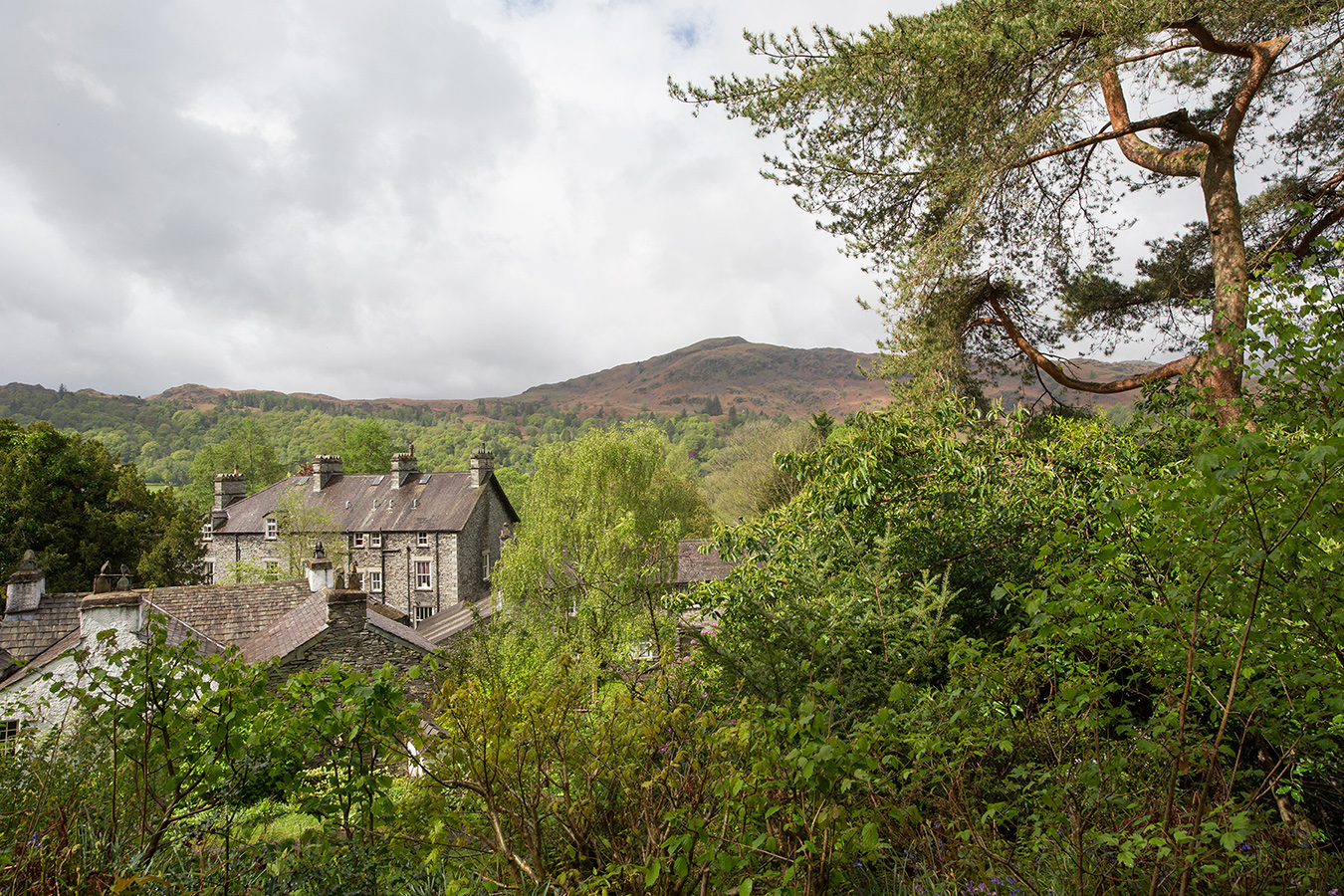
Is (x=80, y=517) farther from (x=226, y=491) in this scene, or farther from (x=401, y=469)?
(x=226, y=491)

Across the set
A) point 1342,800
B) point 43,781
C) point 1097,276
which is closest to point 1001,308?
point 1097,276

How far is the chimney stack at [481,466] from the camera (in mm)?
39469

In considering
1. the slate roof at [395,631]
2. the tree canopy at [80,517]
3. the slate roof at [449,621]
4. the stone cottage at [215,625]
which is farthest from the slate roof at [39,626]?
the slate roof at [449,621]

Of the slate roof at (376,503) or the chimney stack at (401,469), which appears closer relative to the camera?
the slate roof at (376,503)

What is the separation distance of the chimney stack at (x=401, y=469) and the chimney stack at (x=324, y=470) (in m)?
5.21

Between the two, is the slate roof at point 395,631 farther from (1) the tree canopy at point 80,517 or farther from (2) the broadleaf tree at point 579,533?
(1) the tree canopy at point 80,517

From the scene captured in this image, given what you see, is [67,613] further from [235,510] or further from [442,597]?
[235,510]

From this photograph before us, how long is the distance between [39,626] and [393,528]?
24.1 meters

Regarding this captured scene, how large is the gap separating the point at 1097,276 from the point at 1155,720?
1103 cm

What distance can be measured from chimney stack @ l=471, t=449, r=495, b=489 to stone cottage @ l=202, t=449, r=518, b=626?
0.06 meters

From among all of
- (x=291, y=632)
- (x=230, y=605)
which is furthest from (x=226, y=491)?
(x=291, y=632)

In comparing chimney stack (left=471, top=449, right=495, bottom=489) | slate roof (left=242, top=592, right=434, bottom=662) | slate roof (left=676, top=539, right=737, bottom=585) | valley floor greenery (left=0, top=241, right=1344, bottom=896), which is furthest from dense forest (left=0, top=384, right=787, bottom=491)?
valley floor greenery (left=0, top=241, right=1344, bottom=896)

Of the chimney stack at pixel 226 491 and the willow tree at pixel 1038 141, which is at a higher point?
the willow tree at pixel 1038 141

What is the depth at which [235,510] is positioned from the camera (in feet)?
148
